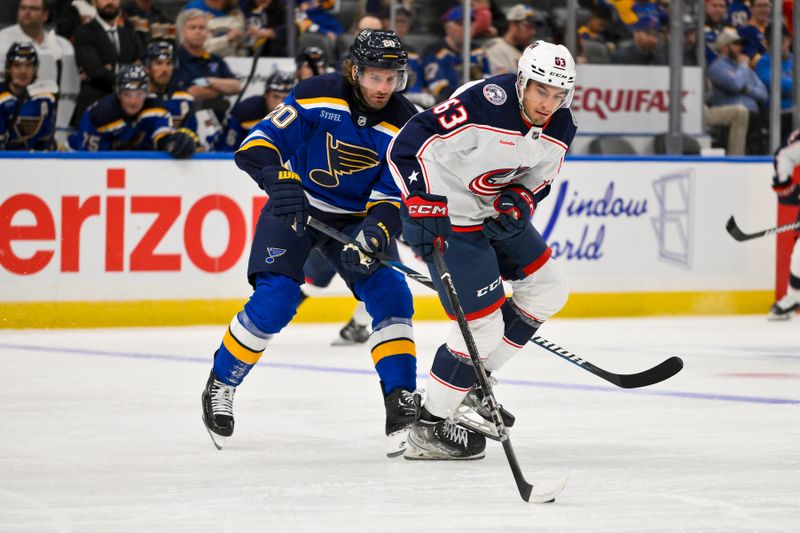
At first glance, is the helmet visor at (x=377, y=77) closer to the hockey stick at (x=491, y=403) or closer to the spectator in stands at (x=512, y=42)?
the hockey stick at (x=491, y=403)

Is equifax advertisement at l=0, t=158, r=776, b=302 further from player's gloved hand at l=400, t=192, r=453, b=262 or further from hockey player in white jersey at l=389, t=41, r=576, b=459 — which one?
player's gloved hand at l=400, t=192, r=453, b=262

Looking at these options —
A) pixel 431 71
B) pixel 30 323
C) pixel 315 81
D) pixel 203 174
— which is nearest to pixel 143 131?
pixel 203 174

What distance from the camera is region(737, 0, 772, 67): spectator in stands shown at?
1033cm

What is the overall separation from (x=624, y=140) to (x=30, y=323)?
158 inches

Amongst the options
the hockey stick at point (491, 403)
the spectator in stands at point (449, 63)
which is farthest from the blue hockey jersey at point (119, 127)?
the hockey stick at point (491, 403)

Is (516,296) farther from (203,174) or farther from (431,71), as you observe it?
(431,71)

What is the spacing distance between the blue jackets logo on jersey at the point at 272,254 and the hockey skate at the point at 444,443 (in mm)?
660

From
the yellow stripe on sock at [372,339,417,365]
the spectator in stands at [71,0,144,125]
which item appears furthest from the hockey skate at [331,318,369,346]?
the yellow stripe on sock at [372,339,417,365]

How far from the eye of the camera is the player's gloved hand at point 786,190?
8.73 meters

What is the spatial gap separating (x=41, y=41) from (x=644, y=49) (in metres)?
4.15

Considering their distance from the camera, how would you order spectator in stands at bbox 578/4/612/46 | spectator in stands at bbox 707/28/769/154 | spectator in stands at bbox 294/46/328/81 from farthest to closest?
spectator in stands at bbox 578/4/612/46 < spectator in stands at bbox 707/28/769/154 < spectator in stands at bbox 294/46/328/81

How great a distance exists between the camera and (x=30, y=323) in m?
7.55

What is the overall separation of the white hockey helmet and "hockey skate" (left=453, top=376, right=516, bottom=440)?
892mm

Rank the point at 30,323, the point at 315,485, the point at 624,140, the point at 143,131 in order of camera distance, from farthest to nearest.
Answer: the point at 624,140 < the point at 143,131 < the point at 30,323 < the point at 315,485
